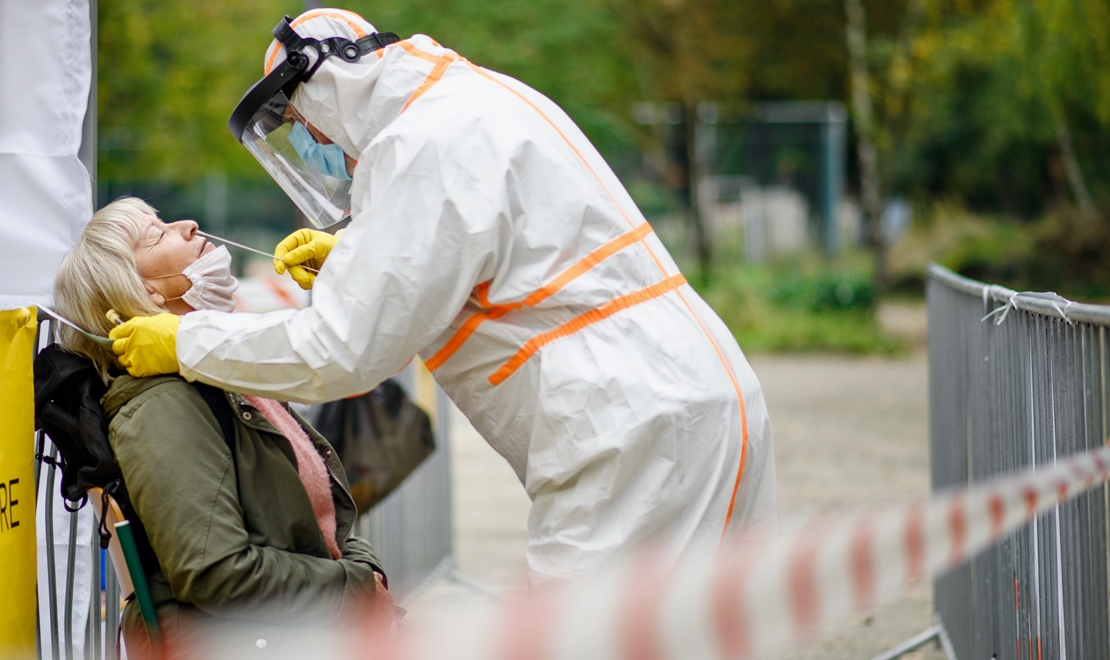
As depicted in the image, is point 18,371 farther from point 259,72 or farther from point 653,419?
point 259,72

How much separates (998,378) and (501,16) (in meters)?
12.7

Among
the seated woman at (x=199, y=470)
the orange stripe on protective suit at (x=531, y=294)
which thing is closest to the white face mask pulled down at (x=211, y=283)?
the seated woman at (x=199, y=470)

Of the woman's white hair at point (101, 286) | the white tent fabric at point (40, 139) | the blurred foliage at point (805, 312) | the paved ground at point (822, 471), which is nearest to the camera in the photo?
the woman's white hair at point (101, 286)

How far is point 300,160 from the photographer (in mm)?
2867

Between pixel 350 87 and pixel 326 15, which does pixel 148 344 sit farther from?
pixel 326 15

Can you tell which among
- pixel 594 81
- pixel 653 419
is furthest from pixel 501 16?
pixel 653 419

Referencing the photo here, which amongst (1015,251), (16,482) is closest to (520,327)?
(16,482)

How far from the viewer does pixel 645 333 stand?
92.3 inches

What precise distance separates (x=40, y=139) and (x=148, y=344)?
1351 millimetres

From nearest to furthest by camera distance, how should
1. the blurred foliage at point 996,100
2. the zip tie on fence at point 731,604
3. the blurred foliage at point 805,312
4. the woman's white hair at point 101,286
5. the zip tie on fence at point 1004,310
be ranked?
the zip tie on fence at point 731,604
the woman's white hair at point 101,286
the zip tie on fence at point 1004,310
the blurred foliage at point 996,100
the blurred foliage at point 805,312

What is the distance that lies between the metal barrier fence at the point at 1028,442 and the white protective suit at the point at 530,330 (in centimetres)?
80

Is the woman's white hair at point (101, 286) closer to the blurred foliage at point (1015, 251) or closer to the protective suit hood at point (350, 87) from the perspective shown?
the protective suit hood at point (350, 87)

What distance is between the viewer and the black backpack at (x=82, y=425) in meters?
2.48

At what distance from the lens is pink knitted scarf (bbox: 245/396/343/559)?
9.05ft
